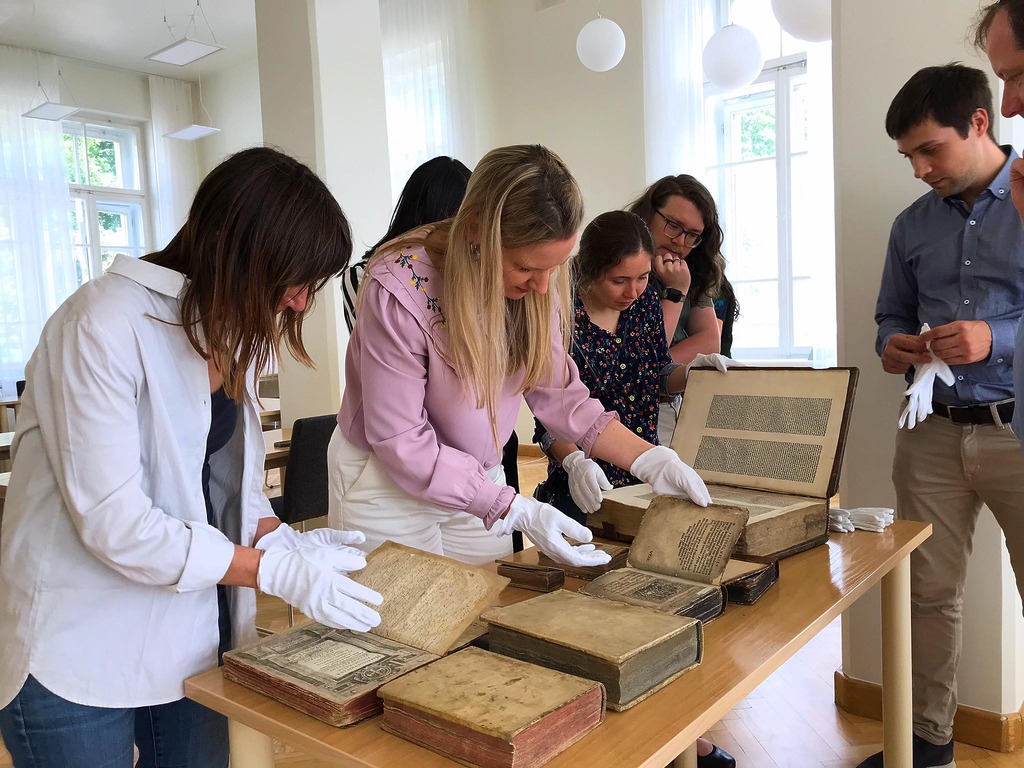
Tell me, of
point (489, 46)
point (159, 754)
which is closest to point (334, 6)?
point (489, 46)

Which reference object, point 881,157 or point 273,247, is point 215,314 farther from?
point 881,157

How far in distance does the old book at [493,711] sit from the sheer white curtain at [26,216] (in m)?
7.63

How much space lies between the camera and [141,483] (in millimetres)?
1020

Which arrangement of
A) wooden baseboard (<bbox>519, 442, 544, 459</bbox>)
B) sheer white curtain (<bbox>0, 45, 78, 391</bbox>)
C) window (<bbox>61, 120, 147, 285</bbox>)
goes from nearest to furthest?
wooden baseboard (<bbox>519, 442, 544, 459</bbox>) → sheer white curtain (<bbox>0, 45, 78, 391</bbox>) → window (<bbox>61, 120, 147, 285</bbox>)

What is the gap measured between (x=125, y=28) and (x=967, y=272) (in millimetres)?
7317

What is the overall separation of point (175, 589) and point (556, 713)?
1.59 feet

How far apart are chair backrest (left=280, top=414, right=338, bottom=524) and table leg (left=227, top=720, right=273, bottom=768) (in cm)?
191

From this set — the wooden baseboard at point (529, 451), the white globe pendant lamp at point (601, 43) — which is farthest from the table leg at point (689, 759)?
the wooden baseboard at point (529, 451)

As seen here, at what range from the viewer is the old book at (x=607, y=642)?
0.84 m

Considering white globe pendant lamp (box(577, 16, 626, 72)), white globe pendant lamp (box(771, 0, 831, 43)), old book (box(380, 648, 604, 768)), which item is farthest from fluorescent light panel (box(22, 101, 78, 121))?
old book (box(380, 648, 604, 768))

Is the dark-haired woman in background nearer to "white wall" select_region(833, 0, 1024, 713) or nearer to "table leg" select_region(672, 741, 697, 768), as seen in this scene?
"white wall" select_region(833, 0, 1024, 713)

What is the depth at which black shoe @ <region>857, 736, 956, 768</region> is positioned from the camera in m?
1.98

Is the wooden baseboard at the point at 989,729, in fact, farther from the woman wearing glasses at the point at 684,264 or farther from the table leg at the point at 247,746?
the table leg at the point at 247,746

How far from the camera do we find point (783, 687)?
2514 mm
